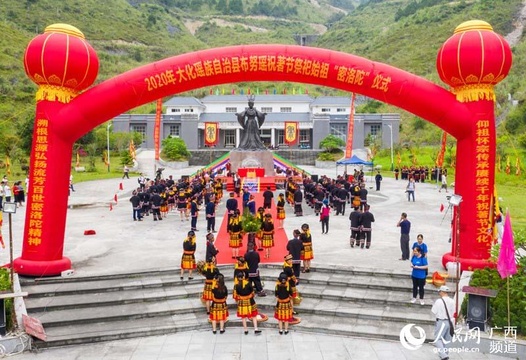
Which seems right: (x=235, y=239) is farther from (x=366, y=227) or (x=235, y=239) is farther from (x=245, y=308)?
(x=366, y=227)

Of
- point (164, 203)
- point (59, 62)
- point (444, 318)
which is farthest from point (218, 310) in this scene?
point (164, 203)

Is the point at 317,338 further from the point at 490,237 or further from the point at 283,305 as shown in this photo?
the point at 490,237

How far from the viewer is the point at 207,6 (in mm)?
162500

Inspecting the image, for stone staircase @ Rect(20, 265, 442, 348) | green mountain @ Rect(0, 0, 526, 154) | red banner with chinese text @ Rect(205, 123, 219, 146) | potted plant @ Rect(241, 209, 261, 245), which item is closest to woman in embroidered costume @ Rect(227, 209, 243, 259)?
potted plant @ Rect(241, 209, 261, 245)

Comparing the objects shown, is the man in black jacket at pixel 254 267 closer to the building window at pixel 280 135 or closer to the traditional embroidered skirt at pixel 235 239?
the traditional embroidered skirt at pixel 235 239

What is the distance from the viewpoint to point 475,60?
10617 mm

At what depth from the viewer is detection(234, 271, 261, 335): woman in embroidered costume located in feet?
29.3

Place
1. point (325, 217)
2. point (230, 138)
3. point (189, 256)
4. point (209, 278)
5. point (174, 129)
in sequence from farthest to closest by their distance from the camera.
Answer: point (230, 138) → point (174, 129) → point (325, 217) → point (189, 256) → point (209, 278)

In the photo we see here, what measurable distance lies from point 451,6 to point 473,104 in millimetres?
108211

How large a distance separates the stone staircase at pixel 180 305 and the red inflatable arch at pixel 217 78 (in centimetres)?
121

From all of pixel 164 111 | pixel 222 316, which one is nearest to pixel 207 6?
pixel 164 111

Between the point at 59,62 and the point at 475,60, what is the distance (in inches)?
347

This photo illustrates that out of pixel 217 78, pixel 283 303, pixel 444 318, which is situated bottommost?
pixel 283 303

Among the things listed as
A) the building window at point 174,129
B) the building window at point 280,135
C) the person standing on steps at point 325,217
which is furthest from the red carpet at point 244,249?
the building window at point 280,135
